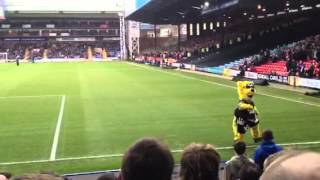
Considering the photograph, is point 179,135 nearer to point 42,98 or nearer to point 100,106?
point 100,106

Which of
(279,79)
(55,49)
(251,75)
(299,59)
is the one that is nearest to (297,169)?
(279,79)

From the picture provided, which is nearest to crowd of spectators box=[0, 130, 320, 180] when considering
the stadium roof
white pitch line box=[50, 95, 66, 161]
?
white pitch line box=[50, 95, 66, 161]

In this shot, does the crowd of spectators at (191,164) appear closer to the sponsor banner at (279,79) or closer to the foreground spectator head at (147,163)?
the foreground spectator head at (147,163)

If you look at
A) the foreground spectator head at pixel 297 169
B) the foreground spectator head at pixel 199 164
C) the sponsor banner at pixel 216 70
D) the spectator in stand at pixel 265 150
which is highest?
the foreground spectator head at pixel 297 169

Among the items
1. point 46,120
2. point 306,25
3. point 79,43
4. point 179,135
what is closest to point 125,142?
point 179,135

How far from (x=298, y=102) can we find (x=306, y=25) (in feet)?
117

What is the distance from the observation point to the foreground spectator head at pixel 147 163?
115 inches

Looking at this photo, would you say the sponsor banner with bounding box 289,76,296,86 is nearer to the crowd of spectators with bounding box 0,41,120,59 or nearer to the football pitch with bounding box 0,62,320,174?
the football pitch with bounding box 0,62,320,174

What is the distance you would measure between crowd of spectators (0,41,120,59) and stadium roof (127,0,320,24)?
148 feet

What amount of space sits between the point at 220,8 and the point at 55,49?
3442 inches

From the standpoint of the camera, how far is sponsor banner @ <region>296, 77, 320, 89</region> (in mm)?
30328

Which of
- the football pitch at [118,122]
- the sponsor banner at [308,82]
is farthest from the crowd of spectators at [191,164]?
the sponsor banner at [308,82]

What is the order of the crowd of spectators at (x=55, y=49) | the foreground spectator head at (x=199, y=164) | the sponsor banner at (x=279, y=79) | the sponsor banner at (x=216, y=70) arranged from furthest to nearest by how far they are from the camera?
the crowd of spectators at (x=55, y=49) < the sponsor banner at (x=216, y=70) < the sponsor banner at (x=279, y=79) < the foreground spectator head at (x=199, y=164)

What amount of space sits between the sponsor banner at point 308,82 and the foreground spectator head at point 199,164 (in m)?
27.2
